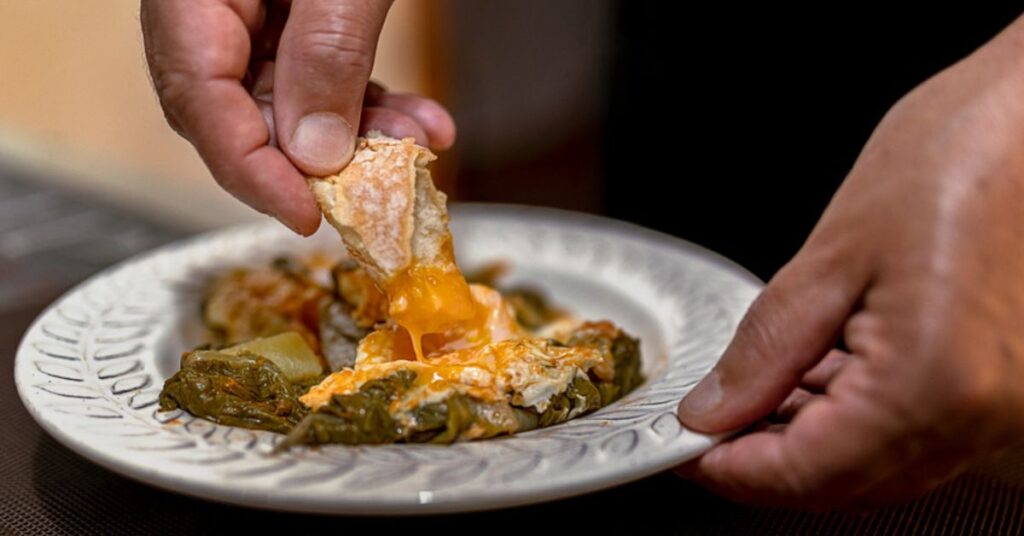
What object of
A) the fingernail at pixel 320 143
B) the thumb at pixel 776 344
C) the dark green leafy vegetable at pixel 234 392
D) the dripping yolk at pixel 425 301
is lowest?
the dark green leafy vegetable at pixel 234 392

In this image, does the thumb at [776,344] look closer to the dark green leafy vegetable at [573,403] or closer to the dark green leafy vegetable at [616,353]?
the dark green leafy vegetable at [573,403]

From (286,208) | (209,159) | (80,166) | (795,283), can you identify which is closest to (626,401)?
(795,283)

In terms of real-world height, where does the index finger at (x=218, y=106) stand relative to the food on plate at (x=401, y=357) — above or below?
above

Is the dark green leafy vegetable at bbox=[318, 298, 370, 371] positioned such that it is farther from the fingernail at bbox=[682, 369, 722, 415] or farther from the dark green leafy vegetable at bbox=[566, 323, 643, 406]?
the fingernail at bbox=[682, 369, 722, 415]

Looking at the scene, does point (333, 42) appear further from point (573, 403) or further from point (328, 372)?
point (573, 403)

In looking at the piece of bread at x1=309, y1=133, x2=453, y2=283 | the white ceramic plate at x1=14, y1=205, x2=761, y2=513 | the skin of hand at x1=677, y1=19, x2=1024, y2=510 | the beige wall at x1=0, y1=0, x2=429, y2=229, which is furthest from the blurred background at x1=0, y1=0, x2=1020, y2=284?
the piece of bread at x1=309, y1=133, x2=453, y2=283

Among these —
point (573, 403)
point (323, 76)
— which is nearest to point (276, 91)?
point (323, 76)

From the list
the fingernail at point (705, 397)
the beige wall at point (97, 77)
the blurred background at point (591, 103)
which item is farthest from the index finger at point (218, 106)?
the beige wall at point (97, 77)
